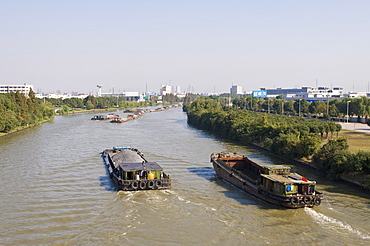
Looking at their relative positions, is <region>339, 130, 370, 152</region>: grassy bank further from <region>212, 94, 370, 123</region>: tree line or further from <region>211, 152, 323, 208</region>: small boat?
<region>211, 152, 323, 208</region>: small boat

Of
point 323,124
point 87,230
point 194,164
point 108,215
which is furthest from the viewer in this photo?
point 323,124

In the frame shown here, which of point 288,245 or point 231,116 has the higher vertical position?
point 231,116

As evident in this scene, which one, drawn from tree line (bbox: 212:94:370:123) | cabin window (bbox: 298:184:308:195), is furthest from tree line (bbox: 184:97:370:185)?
tree line (bbox: 212:94:370:123)

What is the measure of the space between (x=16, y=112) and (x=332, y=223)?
163ft

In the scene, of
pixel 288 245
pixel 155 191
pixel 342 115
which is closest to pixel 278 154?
pixel 155 191

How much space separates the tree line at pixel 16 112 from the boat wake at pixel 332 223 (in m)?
39.2

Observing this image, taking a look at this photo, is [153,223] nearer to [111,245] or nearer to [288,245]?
[111,245]

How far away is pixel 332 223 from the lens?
54.2ft

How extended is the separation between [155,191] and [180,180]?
10.0 ft

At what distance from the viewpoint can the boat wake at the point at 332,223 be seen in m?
15.5

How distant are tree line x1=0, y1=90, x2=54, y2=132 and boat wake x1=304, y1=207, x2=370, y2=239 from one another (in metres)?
39.2

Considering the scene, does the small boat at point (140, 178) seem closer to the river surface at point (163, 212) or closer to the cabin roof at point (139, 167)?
the cabin roof at point (139, 167)

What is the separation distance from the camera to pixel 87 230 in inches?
618

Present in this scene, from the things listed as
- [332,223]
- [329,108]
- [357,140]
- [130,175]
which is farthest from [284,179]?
[329,108]
